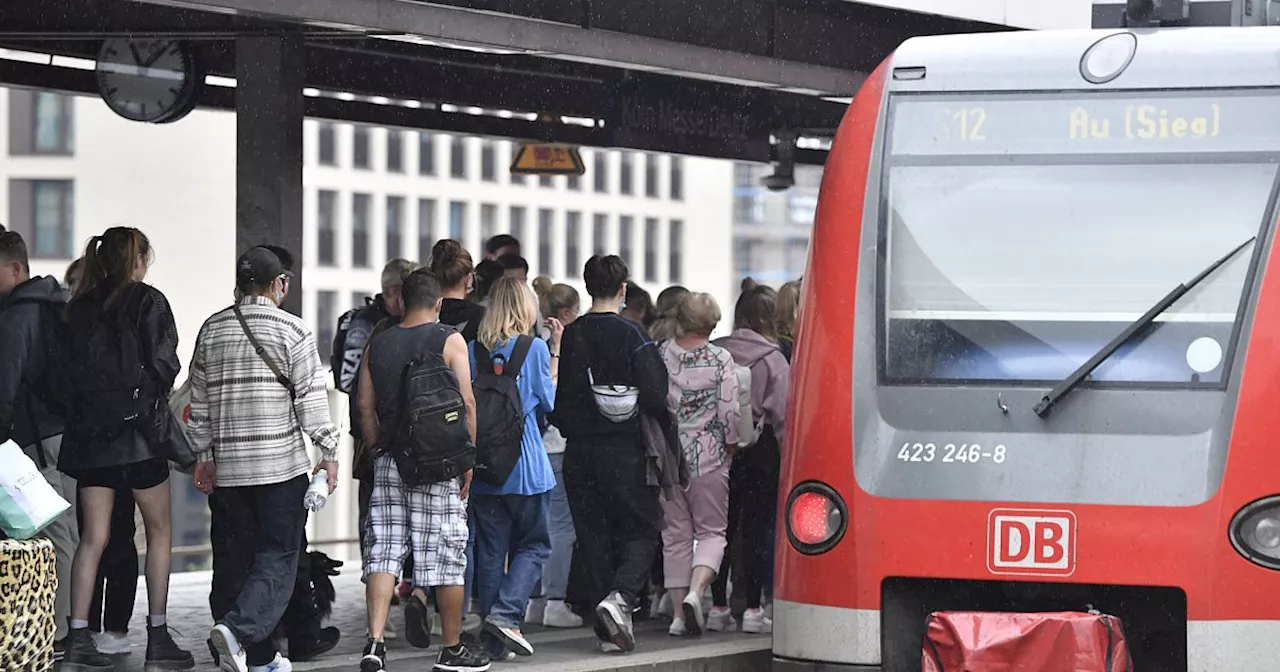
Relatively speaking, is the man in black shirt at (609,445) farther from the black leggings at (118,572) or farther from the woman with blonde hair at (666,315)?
the black leggings at (118,572)

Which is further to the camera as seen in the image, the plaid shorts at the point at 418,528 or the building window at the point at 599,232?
the building window at the point at 599,232

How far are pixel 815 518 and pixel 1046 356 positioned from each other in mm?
984

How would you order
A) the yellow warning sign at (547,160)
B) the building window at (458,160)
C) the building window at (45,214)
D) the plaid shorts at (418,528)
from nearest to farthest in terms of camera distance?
1. the plaid shorts at (418,528)
2. the yellow warning sign at (547,160)
3. the building window at (45,214)
4. the building window at (458,160)

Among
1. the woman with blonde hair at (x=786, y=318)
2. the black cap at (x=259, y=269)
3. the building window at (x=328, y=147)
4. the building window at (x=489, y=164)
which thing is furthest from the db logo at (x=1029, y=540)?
the building window at (x=489, y=164)

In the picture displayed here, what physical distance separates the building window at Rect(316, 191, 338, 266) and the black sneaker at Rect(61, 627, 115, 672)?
189ft

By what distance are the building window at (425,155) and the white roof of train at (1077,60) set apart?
204 feet

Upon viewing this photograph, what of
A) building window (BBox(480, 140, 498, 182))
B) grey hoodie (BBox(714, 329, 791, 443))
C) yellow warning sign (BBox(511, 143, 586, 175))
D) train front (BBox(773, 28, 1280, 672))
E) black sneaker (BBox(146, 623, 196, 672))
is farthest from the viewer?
building window (BBox(480, 140, 498, 182))

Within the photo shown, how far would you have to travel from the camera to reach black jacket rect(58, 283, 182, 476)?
32.9 ft

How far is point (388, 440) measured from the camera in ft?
32.4

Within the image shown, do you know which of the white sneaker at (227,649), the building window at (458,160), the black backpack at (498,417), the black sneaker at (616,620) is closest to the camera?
the white sneaker at (227,649)

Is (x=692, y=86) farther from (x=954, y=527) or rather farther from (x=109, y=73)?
(x=954, y=527)

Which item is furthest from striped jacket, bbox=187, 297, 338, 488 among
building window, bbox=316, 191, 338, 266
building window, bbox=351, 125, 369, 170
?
building window, bbox=351, 125, 369, 170

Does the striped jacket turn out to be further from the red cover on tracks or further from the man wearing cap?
the red cover on tracks

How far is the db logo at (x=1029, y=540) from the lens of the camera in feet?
26.7
